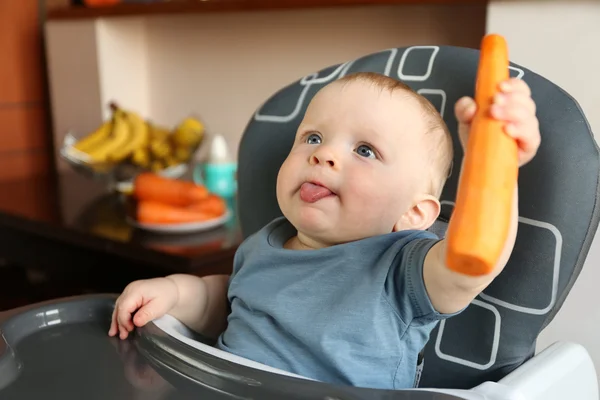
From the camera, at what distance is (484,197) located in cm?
53

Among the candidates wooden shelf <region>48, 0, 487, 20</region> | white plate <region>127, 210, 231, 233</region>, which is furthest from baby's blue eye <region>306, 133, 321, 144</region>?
white plate <region>127, 210, 231, 233</region>

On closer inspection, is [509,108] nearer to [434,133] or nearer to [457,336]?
[434,133]

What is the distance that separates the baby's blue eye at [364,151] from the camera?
2.46ft

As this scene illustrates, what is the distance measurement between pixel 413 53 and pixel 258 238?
0.31m

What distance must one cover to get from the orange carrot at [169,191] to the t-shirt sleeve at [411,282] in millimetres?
1087

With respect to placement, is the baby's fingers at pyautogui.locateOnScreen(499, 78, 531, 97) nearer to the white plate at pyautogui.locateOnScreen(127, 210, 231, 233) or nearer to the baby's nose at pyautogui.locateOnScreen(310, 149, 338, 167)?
the baby's nose at pyautogui.locateOnScreen(310, 149, 338, 167)

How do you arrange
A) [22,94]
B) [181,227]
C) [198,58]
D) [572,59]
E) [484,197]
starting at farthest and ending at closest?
[22,94] → [198,58] → [181,227] → [572,59] → [484,197]

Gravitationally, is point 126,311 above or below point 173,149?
above

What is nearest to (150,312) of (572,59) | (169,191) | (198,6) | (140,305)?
(140,305)

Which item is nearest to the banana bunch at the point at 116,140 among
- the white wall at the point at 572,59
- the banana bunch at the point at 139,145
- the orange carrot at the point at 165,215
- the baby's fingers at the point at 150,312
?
the banana bunch at the point at 139,145

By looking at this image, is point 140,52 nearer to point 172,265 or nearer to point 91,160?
point 91,160

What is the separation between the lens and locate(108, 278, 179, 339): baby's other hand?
0.81 metres

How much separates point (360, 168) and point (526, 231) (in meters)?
0.20

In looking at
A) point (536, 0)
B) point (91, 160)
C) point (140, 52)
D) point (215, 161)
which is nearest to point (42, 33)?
point (140, 52)
